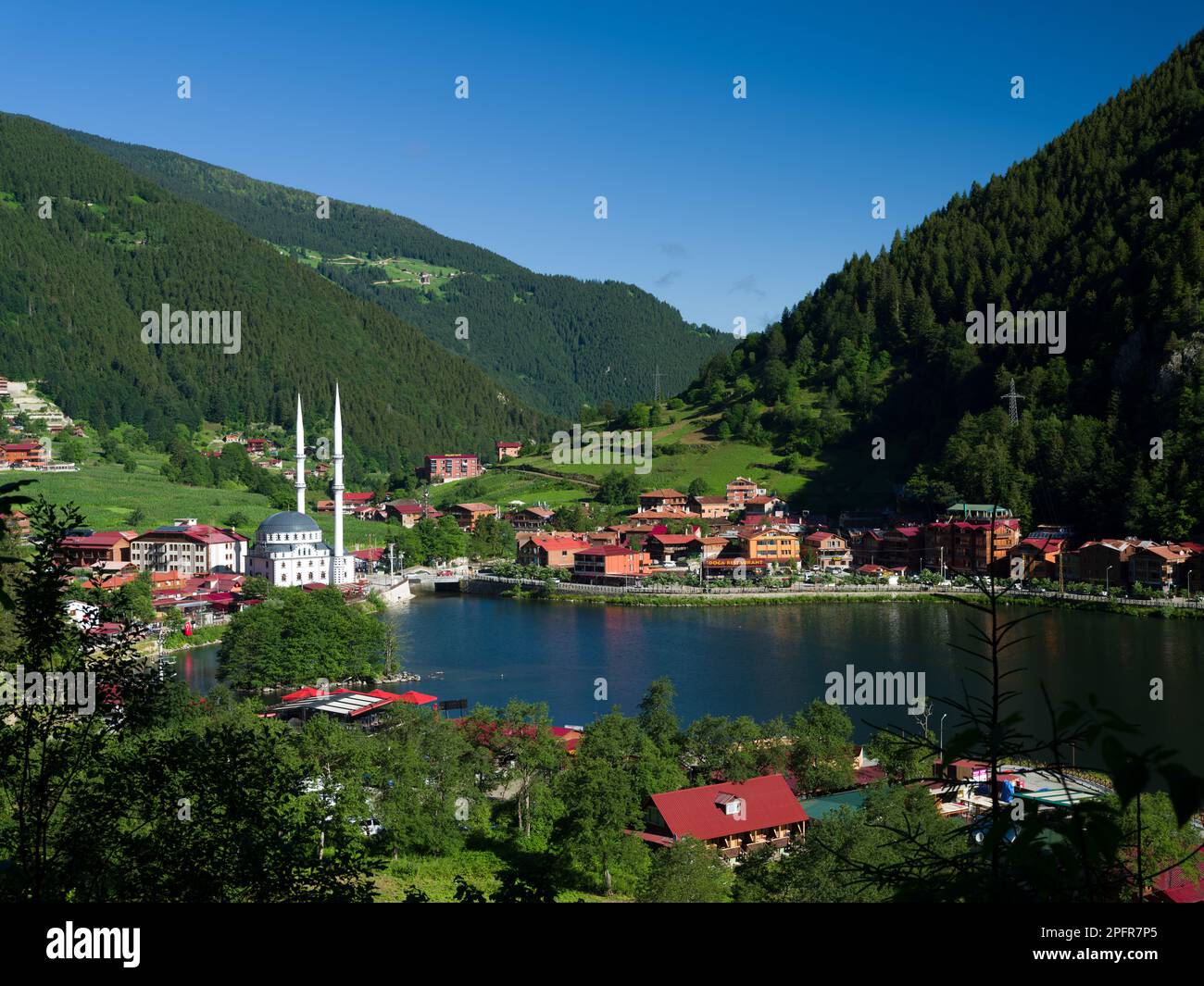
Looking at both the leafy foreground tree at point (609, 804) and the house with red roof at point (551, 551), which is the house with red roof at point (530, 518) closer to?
the house with red roof at point (551, 551)

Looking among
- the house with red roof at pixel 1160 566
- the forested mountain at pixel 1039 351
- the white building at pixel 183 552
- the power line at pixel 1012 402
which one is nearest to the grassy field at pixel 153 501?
the white building at pixel 183 552

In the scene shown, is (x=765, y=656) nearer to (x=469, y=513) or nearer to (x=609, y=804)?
(x=609, y=804)

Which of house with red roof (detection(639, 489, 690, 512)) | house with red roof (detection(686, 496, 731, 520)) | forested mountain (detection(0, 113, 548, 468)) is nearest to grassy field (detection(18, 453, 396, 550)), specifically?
house with red roof (detection(639, 489, 690, 512))

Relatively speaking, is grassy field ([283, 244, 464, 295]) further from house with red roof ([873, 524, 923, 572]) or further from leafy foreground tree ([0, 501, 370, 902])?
leafy foreground tree ([0, 501, 370, 902])

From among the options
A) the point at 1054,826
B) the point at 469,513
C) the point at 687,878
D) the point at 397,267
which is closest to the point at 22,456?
the point at 469,513

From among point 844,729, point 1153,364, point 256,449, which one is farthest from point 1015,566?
point 256,449
